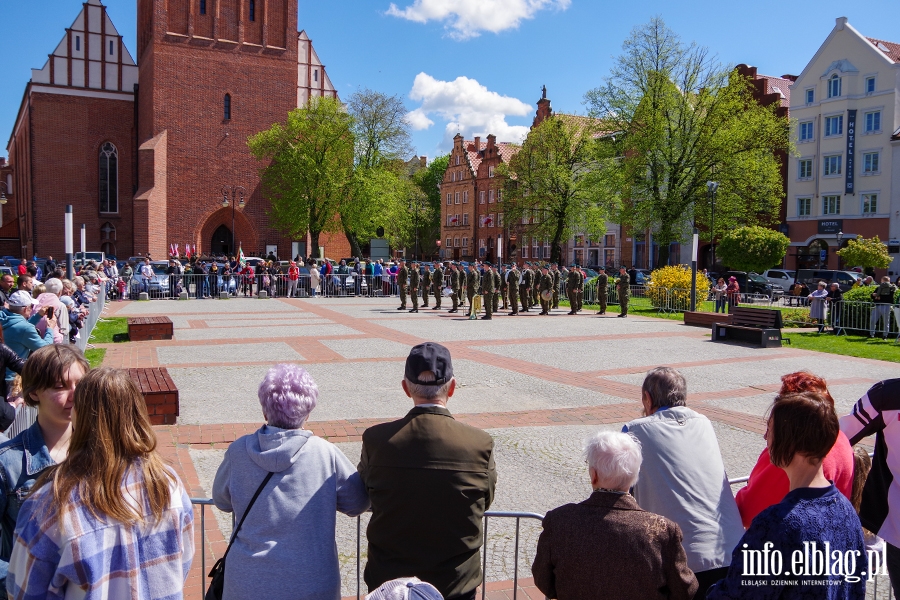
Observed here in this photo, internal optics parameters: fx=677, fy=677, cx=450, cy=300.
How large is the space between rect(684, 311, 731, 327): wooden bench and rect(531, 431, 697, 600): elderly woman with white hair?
54.6ft

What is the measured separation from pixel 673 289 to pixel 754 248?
12.9 metres

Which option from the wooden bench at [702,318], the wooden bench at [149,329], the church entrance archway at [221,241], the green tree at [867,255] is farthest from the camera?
the church entrance archway at [221,241]

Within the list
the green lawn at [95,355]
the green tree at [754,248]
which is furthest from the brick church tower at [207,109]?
the green lawn at [95,355]

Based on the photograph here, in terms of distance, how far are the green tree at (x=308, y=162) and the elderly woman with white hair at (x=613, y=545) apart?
3663 cm

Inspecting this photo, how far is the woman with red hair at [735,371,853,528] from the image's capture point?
295 centimetres

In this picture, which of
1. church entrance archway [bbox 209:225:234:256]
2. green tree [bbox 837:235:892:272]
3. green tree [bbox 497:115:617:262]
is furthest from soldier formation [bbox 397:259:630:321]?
green tree [bbox 497:115:617:262]

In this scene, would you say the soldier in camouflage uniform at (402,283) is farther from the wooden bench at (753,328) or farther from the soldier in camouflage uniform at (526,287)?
the wooden bench at (753,328)

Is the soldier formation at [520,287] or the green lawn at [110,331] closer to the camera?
the green lawn at [110,331]

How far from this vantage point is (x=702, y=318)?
19.3 meters

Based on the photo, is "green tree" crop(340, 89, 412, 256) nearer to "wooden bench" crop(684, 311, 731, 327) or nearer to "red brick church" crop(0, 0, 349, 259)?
"red brick church" crop(0, 0, 349, 259)

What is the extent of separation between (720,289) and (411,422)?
26.5 meters

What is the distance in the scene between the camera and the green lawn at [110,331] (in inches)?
561

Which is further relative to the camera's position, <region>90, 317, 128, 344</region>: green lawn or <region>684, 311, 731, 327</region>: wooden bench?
<region>684, 311, 731, 327</region>: wooden bench

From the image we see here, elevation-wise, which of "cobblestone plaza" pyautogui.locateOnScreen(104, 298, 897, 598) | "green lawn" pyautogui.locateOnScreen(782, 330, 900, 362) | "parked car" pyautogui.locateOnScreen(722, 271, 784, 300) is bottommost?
"cobblestone plaza" pyautogui.locateOnScreen(104, 298, 897, 598)
